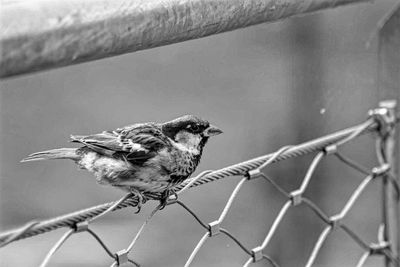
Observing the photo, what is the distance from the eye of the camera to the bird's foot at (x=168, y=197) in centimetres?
135

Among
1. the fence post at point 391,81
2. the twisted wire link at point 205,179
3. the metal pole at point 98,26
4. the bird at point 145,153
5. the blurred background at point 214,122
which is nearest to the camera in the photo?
the metal pole at point 98,26

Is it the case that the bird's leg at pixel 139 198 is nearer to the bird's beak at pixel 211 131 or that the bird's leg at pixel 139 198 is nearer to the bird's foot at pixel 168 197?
the bird's foot at pixel 168 197

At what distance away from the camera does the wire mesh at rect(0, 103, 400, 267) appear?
1.05 meters

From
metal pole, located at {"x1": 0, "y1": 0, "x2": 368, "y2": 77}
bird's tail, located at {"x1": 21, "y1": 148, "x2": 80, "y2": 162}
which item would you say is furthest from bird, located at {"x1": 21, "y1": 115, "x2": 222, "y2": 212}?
metal pole, located at {"x1": 0, "y1": 0, "x2": 368, "y2": 77}

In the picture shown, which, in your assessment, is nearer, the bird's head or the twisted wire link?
the twisted wire link

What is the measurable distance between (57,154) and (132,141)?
0.15 m

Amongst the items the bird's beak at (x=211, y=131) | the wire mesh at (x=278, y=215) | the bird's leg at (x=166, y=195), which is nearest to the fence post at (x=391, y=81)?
the wire mesh at (x=278, y=215)

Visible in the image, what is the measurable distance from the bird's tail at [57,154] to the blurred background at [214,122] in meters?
0.53

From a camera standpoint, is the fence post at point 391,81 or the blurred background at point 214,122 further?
the blurred background at point 214,122

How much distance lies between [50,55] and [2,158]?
2.08 m

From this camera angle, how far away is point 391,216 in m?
1.81

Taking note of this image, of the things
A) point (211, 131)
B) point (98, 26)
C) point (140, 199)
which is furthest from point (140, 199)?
point (98, 26)

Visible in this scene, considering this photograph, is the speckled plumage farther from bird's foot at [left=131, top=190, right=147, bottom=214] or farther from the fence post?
the fence post

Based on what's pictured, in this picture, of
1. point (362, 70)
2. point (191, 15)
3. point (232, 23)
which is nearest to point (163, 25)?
point (191, 15)
